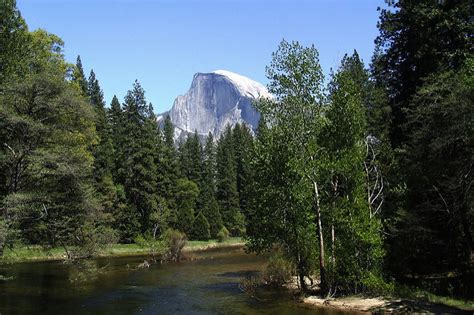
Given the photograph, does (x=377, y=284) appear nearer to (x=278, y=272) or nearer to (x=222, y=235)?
(x=278, y=272)

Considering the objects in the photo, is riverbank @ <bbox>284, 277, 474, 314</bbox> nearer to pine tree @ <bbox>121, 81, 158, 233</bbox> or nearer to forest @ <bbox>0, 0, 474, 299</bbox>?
forest @ <bbox>0, 0, 474, 299</bbox>

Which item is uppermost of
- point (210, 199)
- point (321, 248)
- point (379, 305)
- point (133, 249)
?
point (210, 199)

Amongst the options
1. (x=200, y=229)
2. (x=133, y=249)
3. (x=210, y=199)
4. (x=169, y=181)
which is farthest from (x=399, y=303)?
(x=210, y=199)

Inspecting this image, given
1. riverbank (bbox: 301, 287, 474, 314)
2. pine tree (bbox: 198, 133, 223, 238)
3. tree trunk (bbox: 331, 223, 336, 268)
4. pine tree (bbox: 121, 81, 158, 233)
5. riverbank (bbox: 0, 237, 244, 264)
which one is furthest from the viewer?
pine tree (bbox: 198, 133, 223, 238)

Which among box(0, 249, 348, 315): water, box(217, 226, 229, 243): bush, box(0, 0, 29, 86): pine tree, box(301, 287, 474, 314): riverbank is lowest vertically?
box(0, 249, 348, 315): water

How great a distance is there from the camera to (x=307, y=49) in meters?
25.0

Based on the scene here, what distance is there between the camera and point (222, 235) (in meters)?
67.8

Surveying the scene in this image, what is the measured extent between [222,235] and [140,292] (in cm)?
4023

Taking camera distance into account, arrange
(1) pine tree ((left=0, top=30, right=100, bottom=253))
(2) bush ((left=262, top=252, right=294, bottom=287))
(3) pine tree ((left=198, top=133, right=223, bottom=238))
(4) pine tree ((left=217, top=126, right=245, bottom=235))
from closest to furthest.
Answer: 1. (1) pine tree ((left=0, top=30, right=100, bottom=253))
2. (2) bush ((left=262, top=252, right=294, bottom=287))
3. (3) pine tree ((left=198, top=133, right=223, bottom=238))
4. (4) pine tree ((left=217, top=126, right=245, bottom=235))

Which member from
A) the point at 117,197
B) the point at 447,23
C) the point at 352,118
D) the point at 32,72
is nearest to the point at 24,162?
the point at 32,72

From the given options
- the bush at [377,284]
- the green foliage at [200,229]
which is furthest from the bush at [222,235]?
the bush at [377,284]

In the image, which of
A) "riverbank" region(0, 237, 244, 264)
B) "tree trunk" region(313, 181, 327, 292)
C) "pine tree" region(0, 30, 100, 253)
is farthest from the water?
"riverbank" region(0, 237, 244, 264)

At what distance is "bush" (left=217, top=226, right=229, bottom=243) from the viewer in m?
67.5

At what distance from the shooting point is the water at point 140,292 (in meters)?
22.5
